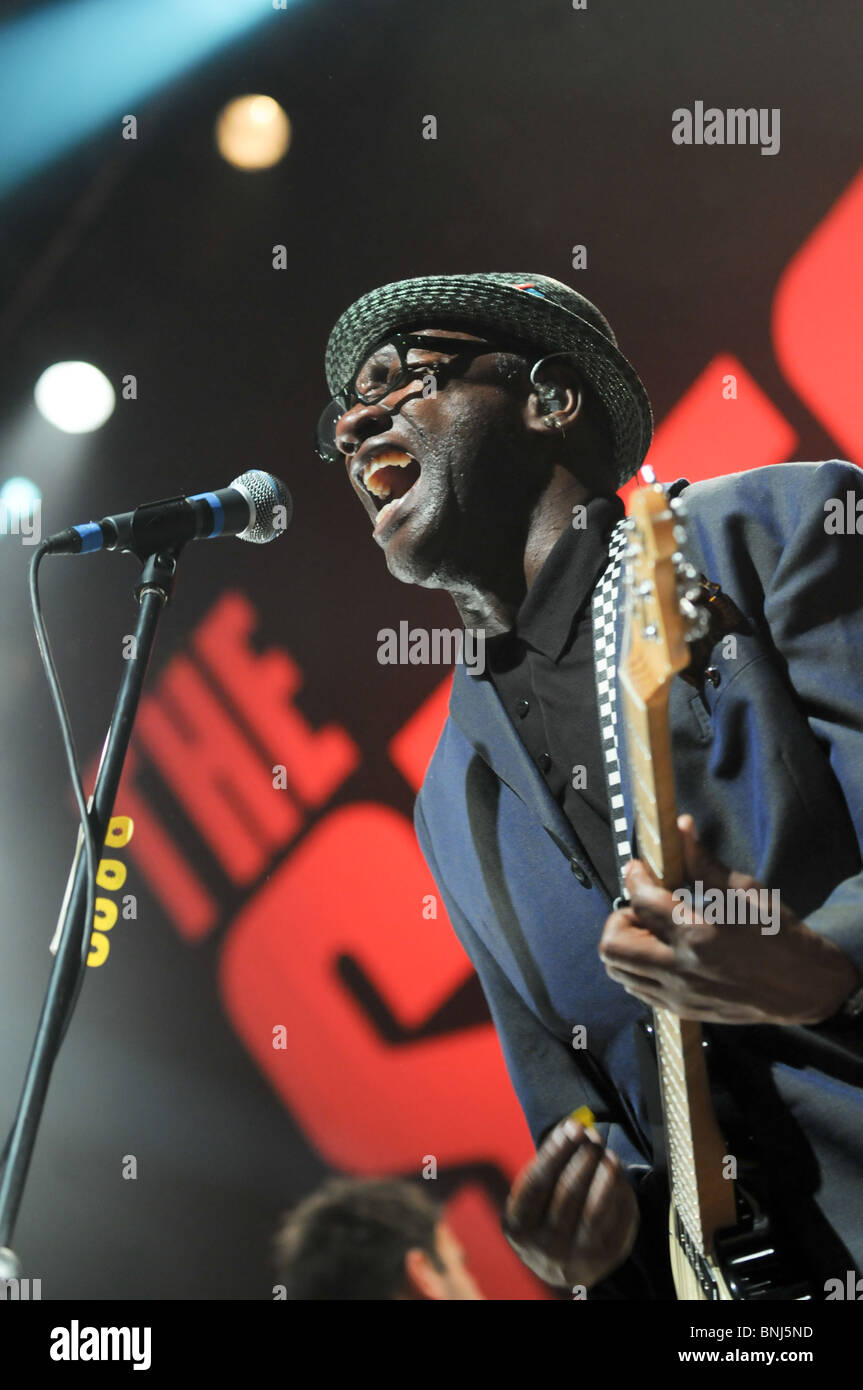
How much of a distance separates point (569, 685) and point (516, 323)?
0.77 metres

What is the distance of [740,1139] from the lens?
160cm

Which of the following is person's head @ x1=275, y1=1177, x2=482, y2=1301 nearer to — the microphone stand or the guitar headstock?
the microphone stand

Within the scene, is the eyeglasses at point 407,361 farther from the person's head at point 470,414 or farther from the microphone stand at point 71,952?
the microphone stand at point 71,952

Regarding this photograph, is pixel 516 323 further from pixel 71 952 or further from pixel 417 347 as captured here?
pixel 71 952

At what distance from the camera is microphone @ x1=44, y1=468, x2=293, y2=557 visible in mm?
1854

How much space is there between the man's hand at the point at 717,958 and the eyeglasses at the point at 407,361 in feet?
4.01

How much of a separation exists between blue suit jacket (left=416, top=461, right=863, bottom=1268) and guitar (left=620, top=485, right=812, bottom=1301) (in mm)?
119

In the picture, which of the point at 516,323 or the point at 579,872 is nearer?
the point at 579,872

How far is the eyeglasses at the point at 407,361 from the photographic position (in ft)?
7.17

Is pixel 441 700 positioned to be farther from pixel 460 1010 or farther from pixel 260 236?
pixel 260 236

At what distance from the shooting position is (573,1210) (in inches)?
66.5

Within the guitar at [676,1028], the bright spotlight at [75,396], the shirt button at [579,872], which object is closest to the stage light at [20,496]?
the bright spotlight at [75,396]

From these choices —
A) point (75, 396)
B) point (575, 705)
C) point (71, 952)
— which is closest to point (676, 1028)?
point (575, 705)

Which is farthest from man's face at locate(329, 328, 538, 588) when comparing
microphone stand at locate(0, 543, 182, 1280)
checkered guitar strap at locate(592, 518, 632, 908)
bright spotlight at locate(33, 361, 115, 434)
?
bright spotlight at locate(33, 361, 115, 434)
